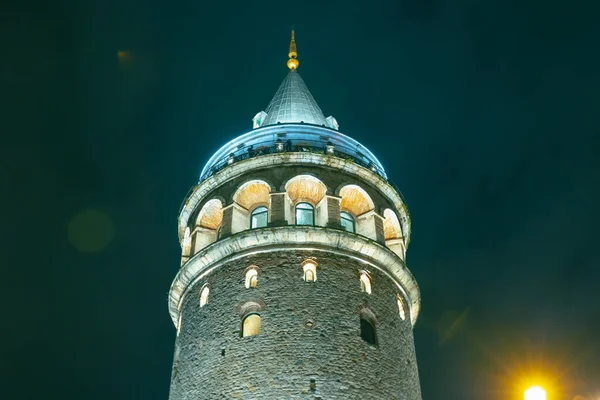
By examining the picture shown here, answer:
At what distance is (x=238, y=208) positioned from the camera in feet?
92.5

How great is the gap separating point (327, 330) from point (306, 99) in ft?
51.7

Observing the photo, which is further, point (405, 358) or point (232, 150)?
point (232, 150)

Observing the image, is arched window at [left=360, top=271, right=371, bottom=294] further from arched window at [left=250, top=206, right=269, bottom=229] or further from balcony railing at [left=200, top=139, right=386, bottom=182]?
balcony railing at [left=200, top=139, right=386, bottom=182]

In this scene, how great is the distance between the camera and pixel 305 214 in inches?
1096

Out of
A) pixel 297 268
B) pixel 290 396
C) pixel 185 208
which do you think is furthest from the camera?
pixel 185 208

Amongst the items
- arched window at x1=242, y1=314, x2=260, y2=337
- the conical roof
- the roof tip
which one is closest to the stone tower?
arched window at x1=242, y1=314, x2=260, y2=337

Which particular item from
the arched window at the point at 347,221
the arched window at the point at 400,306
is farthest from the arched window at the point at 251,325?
the arched window at the point at 400,306

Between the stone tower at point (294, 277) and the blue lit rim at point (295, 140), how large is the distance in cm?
6

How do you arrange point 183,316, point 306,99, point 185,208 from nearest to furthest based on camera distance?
point 183,316, point 185,208, point 306,99

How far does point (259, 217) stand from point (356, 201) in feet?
13.6

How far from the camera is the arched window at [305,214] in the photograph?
27.5m

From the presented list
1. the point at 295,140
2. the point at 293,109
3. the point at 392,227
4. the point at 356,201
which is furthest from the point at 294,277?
the point at 293,109

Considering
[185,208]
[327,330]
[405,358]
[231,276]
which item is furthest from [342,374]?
[185,208]

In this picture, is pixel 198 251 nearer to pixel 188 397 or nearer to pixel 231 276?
pixel 231 276
